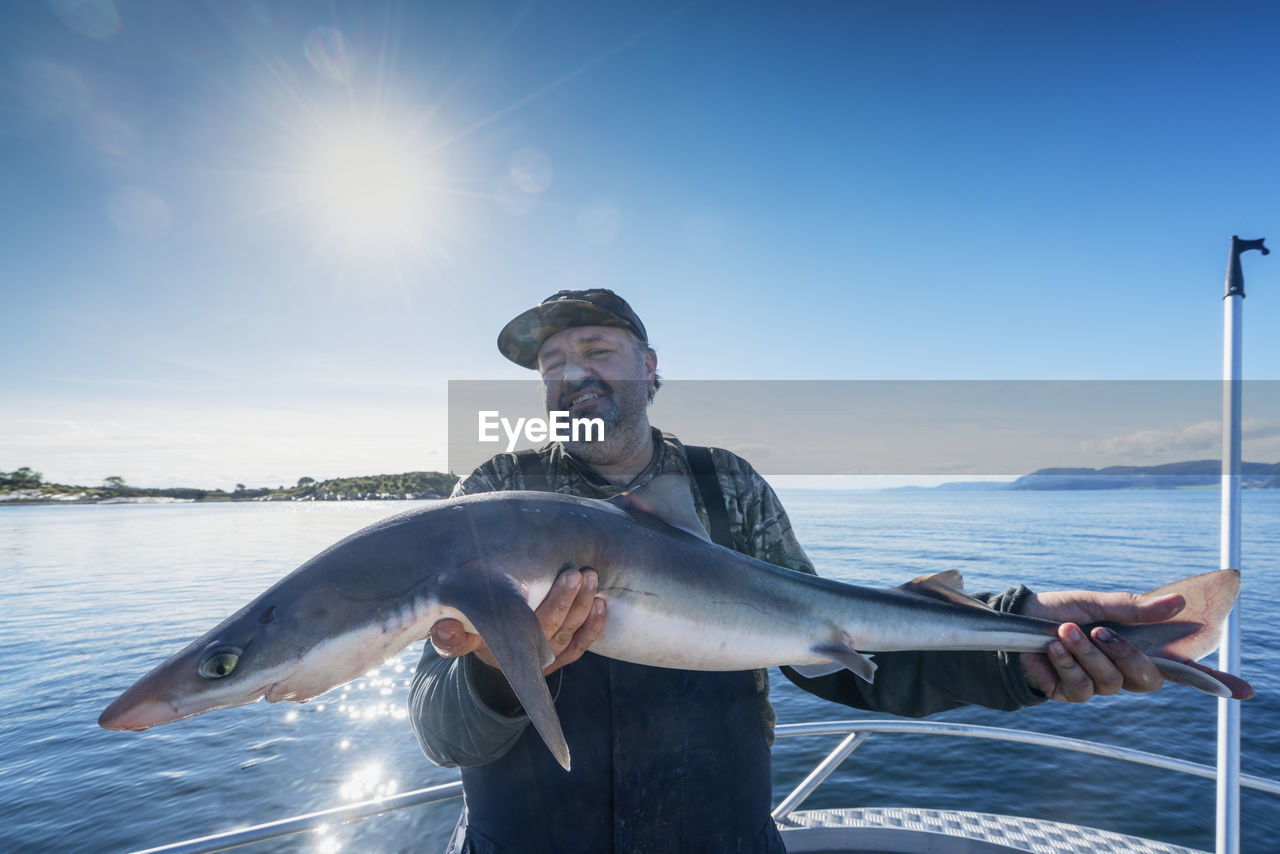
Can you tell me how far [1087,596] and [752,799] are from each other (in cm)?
193

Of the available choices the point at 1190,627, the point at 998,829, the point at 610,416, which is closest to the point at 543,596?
the point at 610,416

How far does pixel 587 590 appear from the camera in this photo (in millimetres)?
2367

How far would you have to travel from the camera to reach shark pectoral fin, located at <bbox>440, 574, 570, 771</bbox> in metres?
1.91

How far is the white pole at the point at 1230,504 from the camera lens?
140 inches

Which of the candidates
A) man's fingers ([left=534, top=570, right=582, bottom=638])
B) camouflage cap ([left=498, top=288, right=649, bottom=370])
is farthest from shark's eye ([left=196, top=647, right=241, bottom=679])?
camouflage cap ([left=498, top=288, right=649, bottom=370])

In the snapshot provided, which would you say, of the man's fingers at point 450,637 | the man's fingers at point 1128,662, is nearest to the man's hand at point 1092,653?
the man's fingers at point 1128,662

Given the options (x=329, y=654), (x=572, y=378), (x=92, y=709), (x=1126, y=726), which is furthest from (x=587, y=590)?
(x=92, y=709)

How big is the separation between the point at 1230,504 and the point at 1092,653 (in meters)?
1.70

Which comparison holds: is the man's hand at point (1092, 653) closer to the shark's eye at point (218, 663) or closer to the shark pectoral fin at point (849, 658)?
the shark pectoral fin at point (849, 658)

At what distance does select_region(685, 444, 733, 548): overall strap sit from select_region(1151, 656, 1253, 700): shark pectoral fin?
6.68 ft

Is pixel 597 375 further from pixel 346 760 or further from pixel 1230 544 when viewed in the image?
pixel 346 760

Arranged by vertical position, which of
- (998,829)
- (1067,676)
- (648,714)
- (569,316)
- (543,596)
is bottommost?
(998,829)

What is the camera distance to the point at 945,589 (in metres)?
3.01

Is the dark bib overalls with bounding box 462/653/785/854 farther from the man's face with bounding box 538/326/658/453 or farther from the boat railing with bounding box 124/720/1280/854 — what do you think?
the man's face with bounding box 538/326/658/453
